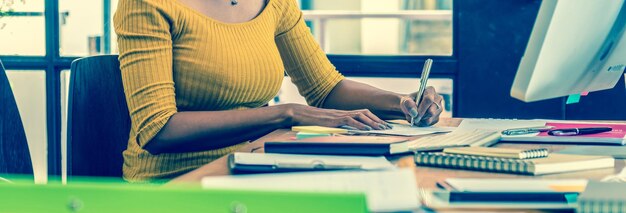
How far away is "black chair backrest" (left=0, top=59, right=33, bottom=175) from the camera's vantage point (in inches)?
65.3

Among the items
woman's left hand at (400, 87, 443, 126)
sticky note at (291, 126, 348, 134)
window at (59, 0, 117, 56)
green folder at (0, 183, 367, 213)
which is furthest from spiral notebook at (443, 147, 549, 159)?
window at (59, 0, 117, 56)

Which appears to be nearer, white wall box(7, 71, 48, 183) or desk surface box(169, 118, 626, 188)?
desk surface box(169, 118, 626, 188)

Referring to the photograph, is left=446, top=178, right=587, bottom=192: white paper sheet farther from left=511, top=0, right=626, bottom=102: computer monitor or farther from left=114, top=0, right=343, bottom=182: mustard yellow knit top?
left=114, top=0, right=343, bottom=182: mustard yellow knit top

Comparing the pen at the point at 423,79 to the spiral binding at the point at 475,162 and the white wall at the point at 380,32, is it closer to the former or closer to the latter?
the spiral binding at the point at 475,162

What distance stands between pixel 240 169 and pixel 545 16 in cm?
48

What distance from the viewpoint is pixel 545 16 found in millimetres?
1198

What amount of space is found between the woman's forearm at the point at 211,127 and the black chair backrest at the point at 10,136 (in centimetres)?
25

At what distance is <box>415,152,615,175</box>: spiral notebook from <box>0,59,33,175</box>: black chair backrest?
86 centimetres

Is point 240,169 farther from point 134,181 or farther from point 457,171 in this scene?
point 134,181

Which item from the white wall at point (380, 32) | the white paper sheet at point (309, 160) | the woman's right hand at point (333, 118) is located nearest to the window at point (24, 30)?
the white wall at point (380, 32)

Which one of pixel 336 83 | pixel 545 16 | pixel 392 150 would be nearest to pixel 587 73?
pixel 545 16

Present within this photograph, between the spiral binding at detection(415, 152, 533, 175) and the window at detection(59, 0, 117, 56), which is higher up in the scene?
the window at detection(59, 0, 117, 56)

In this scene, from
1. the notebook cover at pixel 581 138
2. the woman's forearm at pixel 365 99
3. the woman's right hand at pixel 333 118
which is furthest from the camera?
the woman's forearm at pixel 365 99

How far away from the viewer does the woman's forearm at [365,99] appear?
192cm
